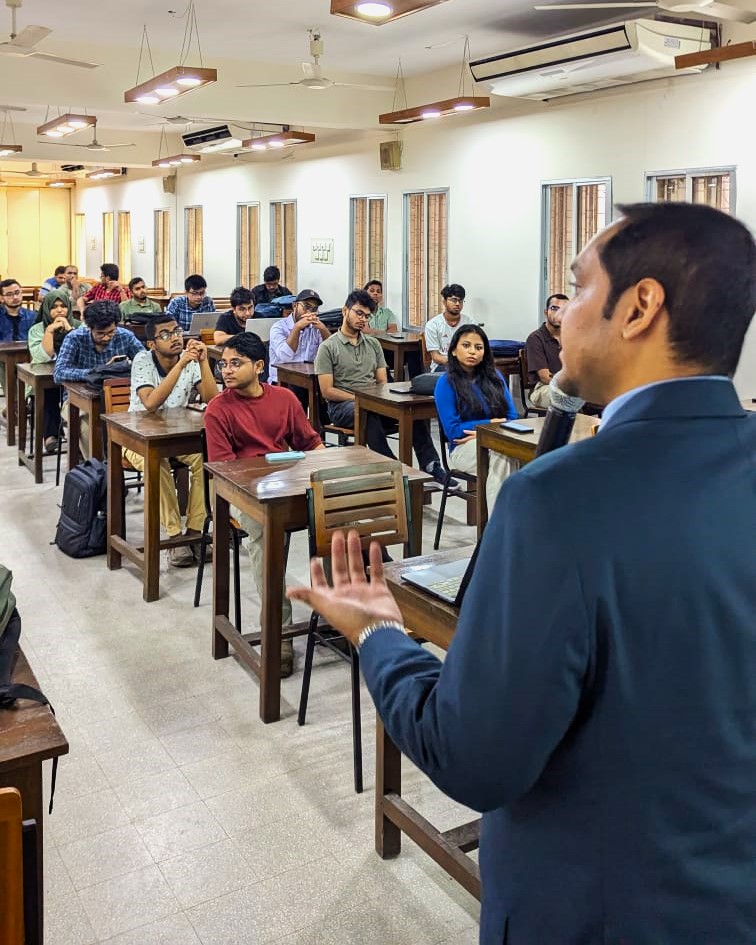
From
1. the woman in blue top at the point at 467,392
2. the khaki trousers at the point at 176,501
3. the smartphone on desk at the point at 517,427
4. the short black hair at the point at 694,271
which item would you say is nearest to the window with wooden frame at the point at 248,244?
the woman in blue top at the point at 467,392

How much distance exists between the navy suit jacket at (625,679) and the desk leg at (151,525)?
3.40m

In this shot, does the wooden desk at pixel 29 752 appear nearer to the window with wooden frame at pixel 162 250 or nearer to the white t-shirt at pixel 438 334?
the white t-shirt at pixel 438 334

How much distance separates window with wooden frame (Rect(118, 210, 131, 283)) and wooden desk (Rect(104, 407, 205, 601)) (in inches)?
576

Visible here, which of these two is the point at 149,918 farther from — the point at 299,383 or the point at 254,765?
the point at 299,383

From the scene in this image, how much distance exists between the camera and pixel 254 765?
9.73 feet

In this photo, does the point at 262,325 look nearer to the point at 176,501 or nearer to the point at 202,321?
the point at 202,321

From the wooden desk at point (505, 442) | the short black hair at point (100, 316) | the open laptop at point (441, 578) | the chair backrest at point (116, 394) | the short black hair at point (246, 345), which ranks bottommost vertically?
the open laptop at point (441, 578)

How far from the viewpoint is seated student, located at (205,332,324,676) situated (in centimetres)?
403

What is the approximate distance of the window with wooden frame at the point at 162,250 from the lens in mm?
16609

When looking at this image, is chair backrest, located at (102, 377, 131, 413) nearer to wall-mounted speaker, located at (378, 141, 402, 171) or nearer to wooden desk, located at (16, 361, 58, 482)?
wooden desk, located at (16, 361, 58, 482)

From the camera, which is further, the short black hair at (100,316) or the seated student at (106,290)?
the seated student at (106,290)

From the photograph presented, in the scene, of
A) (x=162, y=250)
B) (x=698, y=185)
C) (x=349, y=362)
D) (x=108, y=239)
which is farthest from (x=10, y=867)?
(x=108, y=239)

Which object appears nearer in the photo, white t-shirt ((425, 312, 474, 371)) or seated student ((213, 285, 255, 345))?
white t-shirt ((425, 312, 474, 371))

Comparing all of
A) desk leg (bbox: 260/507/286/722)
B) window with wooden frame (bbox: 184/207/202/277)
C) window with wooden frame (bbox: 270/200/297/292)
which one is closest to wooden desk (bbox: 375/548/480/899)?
desk leg (bbox: 260/507/286/722)
